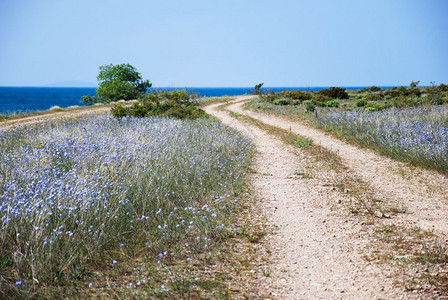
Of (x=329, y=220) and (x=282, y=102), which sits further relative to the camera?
(x=282, y=102)

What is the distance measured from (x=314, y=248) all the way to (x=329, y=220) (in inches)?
48.1

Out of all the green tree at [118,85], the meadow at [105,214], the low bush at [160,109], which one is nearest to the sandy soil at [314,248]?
the meadow at [105,214]

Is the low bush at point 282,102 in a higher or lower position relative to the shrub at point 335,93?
lower

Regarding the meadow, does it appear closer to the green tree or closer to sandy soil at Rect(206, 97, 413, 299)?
sandy soil at Rect(206, 97, 413, 299)

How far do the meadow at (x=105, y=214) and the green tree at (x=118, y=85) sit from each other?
3712cm

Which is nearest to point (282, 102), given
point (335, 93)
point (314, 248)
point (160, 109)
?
point (335, 93)

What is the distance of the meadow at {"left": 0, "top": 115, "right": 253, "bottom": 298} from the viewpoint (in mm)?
4133

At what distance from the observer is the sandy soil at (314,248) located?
3.99 metres

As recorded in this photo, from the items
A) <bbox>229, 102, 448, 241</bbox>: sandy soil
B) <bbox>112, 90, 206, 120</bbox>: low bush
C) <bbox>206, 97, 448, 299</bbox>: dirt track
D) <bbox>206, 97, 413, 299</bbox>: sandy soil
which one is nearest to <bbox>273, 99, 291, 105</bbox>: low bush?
<bbox>112, 90, 206, 120</bbox>: low bush

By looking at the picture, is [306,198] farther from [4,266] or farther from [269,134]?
[269,134]

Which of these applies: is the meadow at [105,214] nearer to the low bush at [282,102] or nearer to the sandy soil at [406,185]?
the sandy soil at [406,185]

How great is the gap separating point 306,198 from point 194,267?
3697 mm

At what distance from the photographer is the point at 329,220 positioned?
243 inches

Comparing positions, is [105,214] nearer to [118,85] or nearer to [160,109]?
[160,109]
